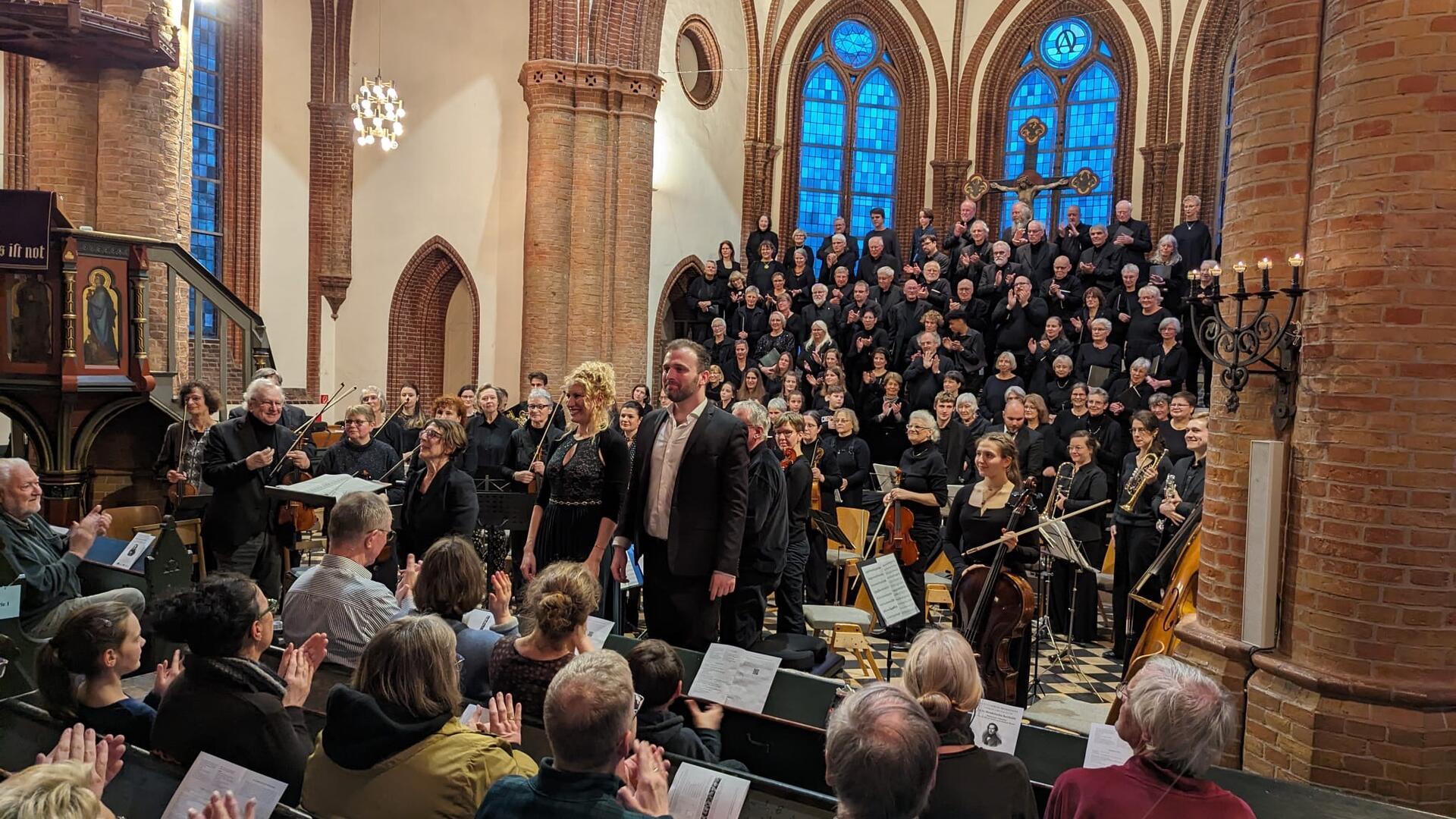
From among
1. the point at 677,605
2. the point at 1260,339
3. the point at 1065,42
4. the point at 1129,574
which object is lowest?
the point at 1129,574

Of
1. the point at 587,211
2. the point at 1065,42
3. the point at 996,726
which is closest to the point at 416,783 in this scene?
the point at 996,726

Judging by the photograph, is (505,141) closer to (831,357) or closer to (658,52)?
(658,52)

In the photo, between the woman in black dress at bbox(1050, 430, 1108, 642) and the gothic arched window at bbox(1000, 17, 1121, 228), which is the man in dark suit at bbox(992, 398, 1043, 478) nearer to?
the woman in black dress at bbox(1050, 430, 1108, 642)

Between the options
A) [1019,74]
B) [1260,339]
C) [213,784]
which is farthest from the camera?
[1019,74]

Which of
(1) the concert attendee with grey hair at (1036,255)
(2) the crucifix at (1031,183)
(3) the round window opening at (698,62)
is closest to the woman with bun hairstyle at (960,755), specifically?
(1) the concert attendee with grey hair at (1036,255)

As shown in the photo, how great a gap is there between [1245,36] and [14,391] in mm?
9068

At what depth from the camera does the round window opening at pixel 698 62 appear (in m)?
17.4

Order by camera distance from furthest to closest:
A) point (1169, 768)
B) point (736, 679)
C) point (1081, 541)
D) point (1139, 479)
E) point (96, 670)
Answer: point (1081, 541) → point (1139, 479) → point (736, 679) → point (96, 670) → point (1169, 768)

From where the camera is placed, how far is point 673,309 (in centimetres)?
1827

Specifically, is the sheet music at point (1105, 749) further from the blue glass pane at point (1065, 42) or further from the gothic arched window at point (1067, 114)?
the blue glass pane at point (1065, 42)

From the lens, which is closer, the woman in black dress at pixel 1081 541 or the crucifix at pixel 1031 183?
the woman in black dress at pixel 1081 541

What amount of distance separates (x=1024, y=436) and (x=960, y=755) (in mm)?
6933

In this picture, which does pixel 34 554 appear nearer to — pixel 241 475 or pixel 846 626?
pixel 241 475

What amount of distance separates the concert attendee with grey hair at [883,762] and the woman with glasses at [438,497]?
13.3ft
